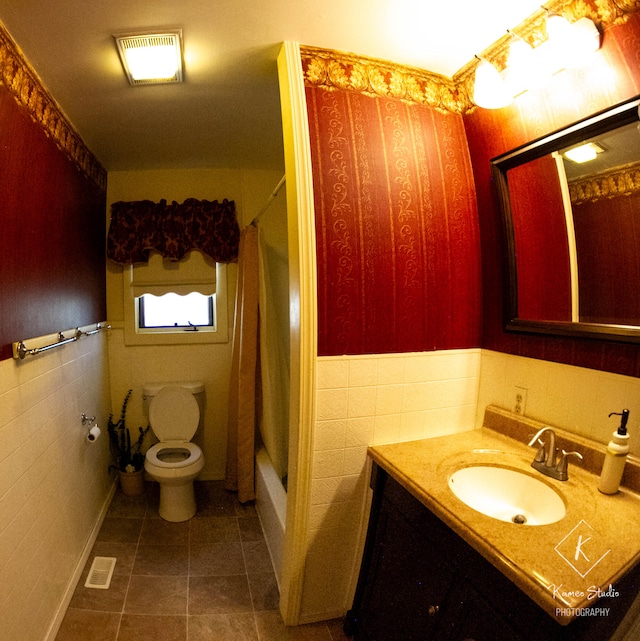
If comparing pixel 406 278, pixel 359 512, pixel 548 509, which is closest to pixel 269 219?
pixel 406 278

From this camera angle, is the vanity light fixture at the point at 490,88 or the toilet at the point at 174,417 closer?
the vanity light fixture at the point at 490,88

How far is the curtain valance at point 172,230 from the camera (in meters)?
2.40

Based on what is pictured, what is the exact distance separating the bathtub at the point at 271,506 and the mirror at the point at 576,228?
1.44m

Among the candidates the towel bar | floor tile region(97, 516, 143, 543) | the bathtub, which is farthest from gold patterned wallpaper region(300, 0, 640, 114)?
floor tile region(97, 516, 143, 543)

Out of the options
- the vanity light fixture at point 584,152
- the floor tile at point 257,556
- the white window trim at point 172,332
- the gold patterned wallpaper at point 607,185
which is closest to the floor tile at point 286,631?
the floor tile at point 257,556

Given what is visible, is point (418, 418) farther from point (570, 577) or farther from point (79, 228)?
point (79, 228)

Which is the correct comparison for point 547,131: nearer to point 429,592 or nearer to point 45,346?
point 429,592

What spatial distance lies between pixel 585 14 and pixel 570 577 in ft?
5.18

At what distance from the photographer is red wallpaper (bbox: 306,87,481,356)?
1285 mm

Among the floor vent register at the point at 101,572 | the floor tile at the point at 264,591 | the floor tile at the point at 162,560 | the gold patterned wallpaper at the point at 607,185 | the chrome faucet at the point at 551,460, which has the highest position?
the gold patterned wallpaper at the point at 607,185

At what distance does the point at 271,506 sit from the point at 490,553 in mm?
1356

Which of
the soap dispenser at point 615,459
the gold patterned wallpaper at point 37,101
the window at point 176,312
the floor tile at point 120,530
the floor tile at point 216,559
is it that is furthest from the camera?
the window at point 176,312

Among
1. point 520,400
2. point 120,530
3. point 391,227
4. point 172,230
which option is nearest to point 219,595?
point 120,530
